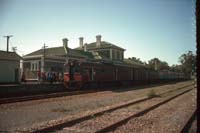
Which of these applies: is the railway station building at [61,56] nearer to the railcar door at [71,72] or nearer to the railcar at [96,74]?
the railcar door at [71,72]

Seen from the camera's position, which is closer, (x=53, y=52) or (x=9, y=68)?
(x=9, y=68)

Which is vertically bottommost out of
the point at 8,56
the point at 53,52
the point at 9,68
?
the point at 9,68

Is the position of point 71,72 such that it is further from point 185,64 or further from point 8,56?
point 185,64

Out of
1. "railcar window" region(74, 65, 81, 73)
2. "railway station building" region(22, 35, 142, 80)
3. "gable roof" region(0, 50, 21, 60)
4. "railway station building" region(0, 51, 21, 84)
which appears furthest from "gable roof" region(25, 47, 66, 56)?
"railcar window" region(74, 65, 81, 73)

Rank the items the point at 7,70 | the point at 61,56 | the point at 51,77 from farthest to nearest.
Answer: the point at 61,56 → the point at 7,70 → the point at 51,77

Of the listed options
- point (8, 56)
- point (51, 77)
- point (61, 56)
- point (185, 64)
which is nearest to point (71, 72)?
point (51, 77)

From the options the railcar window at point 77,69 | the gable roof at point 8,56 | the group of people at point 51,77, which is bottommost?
the group of people at point 51,77

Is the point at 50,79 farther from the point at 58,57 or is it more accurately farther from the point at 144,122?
the point at 144,122

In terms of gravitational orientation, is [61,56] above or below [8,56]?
above

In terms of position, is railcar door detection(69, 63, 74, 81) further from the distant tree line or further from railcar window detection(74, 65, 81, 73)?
the distant tree line

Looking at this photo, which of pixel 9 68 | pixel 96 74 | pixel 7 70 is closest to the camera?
pixel 96 74

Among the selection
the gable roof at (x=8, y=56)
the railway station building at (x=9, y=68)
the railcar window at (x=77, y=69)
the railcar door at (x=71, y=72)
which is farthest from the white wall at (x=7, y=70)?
the railcar window at (x=77, y=69)

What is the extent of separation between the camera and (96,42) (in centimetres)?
4994

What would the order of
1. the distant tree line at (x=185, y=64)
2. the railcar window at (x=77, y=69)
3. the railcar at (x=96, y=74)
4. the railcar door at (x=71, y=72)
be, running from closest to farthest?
the distant tree line at (x=185, y=64) → the railcar door at (x=71, y=72) → the railcar at (x=96, y=74) → the railcar window at (x=77, y=69)
